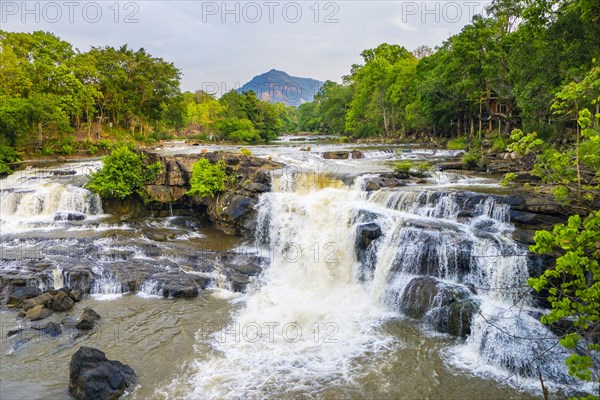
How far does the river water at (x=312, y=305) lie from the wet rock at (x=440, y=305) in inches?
2.9

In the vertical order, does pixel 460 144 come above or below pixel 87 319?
above

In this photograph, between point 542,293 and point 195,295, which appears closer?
point 542,293

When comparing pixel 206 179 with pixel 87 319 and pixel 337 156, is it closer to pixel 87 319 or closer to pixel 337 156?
pixel 87 319

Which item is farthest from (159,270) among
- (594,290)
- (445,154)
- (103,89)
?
(103,89)

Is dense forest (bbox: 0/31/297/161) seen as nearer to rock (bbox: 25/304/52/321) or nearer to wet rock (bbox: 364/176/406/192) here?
rock (bbox: 25/304/52/321)

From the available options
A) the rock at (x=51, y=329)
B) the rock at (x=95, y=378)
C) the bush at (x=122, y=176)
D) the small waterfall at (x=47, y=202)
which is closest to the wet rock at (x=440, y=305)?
the rock at (x=95, y=378)

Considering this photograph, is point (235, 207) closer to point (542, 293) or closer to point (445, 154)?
point (542, 293)

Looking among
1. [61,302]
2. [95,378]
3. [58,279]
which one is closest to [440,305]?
[95,378]

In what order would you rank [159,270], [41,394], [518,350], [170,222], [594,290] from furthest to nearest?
[170,222] < [159,270] < [518,350] < [41,394] < [594,290]

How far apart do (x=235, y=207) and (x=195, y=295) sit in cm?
581

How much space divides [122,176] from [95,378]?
1293cm

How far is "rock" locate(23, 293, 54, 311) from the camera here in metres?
10.6

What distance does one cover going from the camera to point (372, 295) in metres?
11.7

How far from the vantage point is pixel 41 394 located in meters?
7.25
